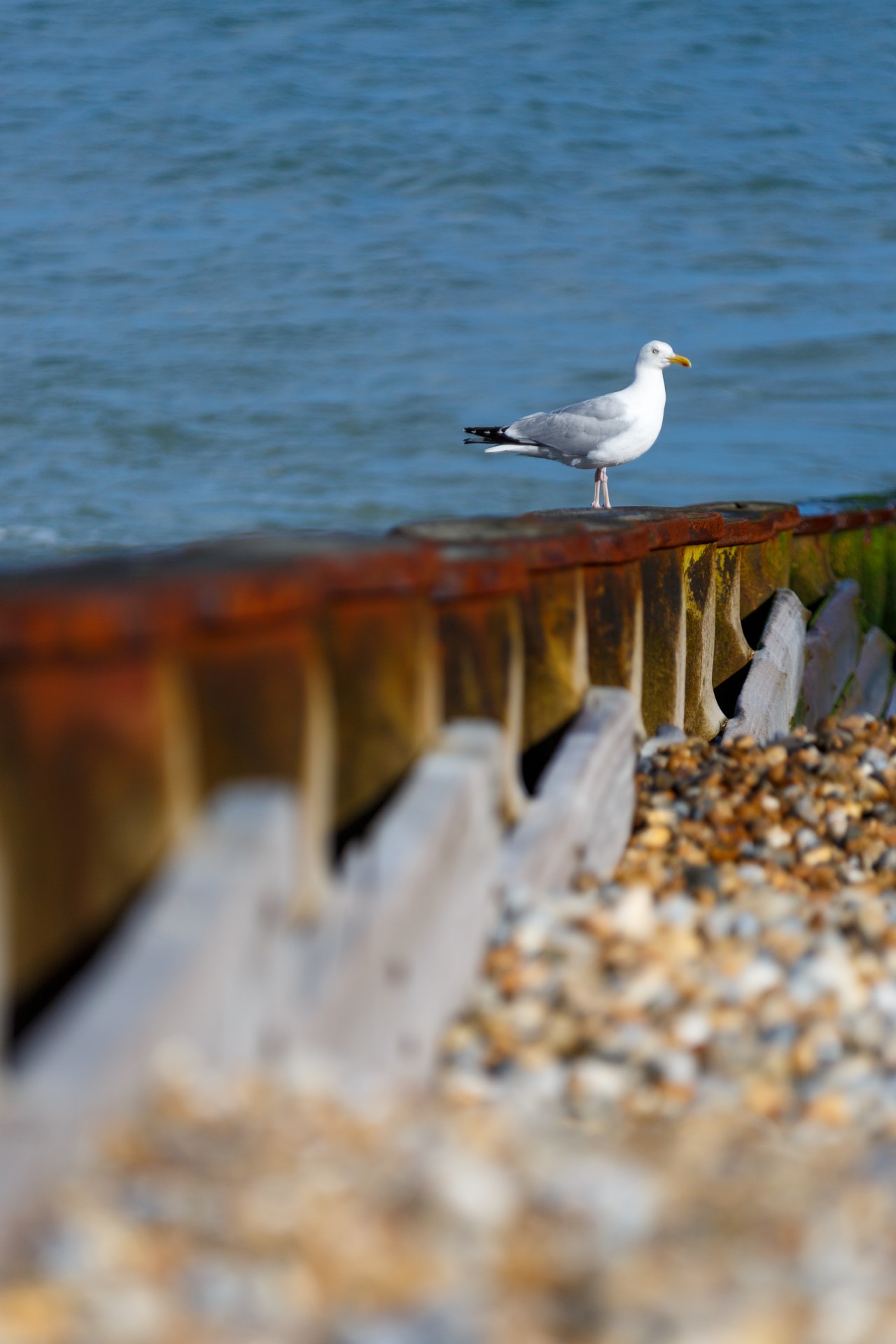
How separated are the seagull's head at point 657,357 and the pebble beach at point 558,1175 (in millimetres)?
6579

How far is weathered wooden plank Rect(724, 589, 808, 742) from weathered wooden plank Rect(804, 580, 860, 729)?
0.14m

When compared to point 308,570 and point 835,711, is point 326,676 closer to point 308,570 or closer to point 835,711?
point 308,570

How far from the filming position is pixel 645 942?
231 centimetres

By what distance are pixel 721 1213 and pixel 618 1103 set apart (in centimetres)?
41

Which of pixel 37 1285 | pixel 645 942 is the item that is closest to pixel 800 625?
pixel 645 942

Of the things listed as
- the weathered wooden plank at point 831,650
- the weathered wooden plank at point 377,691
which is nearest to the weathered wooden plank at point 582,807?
the weathered wooden plank at point 377,691

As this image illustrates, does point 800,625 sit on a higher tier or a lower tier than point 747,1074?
lower

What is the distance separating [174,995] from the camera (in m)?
1.47

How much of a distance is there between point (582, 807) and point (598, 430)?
5439mm

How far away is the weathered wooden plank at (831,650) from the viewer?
241 inches

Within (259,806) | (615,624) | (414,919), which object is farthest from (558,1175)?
(615,624)

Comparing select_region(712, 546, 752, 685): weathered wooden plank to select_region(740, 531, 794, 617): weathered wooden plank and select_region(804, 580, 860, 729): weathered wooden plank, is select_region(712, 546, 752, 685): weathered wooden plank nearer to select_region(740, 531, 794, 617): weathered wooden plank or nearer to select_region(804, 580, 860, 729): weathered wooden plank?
select_region(740, 531, 794, 617): weathered wooden plank

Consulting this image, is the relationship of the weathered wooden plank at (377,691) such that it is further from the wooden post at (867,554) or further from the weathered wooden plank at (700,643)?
the wooden post at (867,554)

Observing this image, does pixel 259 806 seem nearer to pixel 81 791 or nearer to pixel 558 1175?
pixel 81 791
